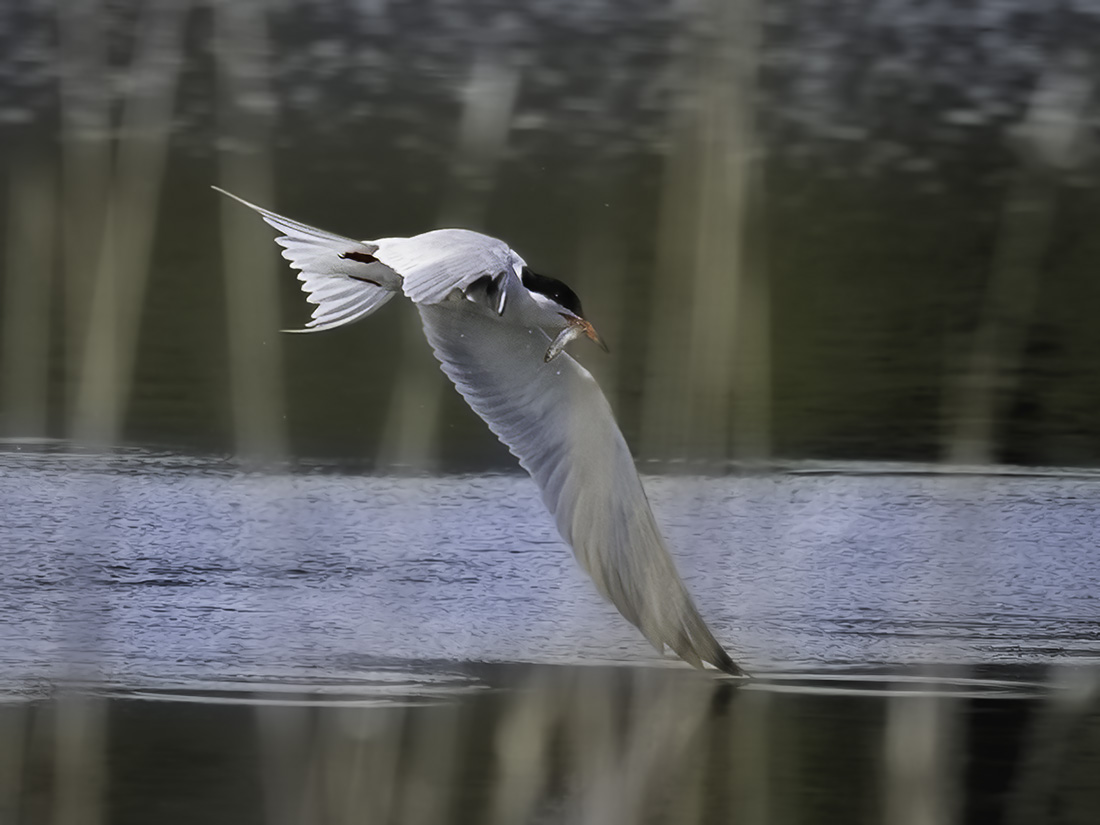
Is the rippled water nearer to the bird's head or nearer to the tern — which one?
the tern

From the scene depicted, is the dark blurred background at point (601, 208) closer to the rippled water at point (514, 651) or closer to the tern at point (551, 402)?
the rippled water at point (514, 651)

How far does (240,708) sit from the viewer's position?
2.11 meters

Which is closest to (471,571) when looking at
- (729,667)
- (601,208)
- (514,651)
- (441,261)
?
(514,651)

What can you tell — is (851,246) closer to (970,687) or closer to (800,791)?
(970,687)

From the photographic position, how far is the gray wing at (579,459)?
2188mm

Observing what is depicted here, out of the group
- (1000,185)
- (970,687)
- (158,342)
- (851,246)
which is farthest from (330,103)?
(970,687)

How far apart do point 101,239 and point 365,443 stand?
116 centimetres

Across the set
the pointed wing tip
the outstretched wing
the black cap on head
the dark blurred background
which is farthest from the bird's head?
the dark blurred background

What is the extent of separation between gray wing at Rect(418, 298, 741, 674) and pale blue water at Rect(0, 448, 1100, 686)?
0.16 m

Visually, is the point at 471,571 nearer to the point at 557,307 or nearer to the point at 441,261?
the point at 557,307

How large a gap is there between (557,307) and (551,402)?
161 mm

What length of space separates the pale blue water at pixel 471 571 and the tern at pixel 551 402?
0.17 m

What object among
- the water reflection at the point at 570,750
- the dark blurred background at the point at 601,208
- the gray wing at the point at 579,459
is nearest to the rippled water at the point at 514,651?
the water reflection at the point at 570,750

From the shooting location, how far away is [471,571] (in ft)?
8.68
